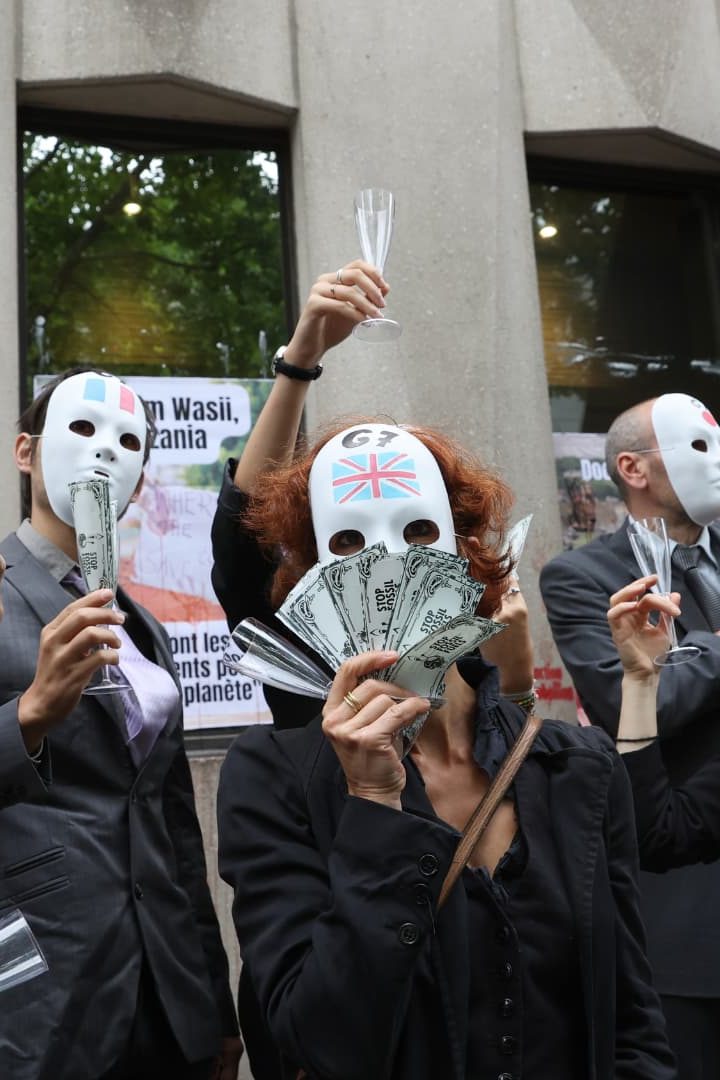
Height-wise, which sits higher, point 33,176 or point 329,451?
point 33,176

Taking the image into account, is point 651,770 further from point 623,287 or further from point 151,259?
point 623,287

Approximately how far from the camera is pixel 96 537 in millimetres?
2805

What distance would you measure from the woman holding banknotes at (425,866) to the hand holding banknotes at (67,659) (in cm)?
35

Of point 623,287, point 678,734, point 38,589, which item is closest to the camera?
point 38,589

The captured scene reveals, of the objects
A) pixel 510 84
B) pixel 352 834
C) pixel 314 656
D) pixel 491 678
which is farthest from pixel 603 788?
pixel 510 84

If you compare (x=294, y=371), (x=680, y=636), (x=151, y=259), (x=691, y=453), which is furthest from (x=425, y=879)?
(x=151, y=259)

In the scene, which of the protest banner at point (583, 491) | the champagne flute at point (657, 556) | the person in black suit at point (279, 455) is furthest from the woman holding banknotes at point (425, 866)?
the protest banner at point (583, 491)

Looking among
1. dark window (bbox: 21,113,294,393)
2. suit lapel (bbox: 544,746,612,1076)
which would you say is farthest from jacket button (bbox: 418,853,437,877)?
dark window (bbox: 21,113,294,393)

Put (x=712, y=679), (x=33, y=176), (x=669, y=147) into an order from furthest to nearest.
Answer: (x=669, y=147) → (x=33, y=176) → (x=712, y=679)

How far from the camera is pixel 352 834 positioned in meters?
2.09

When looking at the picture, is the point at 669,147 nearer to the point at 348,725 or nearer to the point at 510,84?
the point at 510,84

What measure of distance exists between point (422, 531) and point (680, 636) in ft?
5.93

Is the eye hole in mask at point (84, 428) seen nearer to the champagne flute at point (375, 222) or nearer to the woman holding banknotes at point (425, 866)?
the champagne flute at point (375, 222)

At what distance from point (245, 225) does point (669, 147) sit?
226cm
